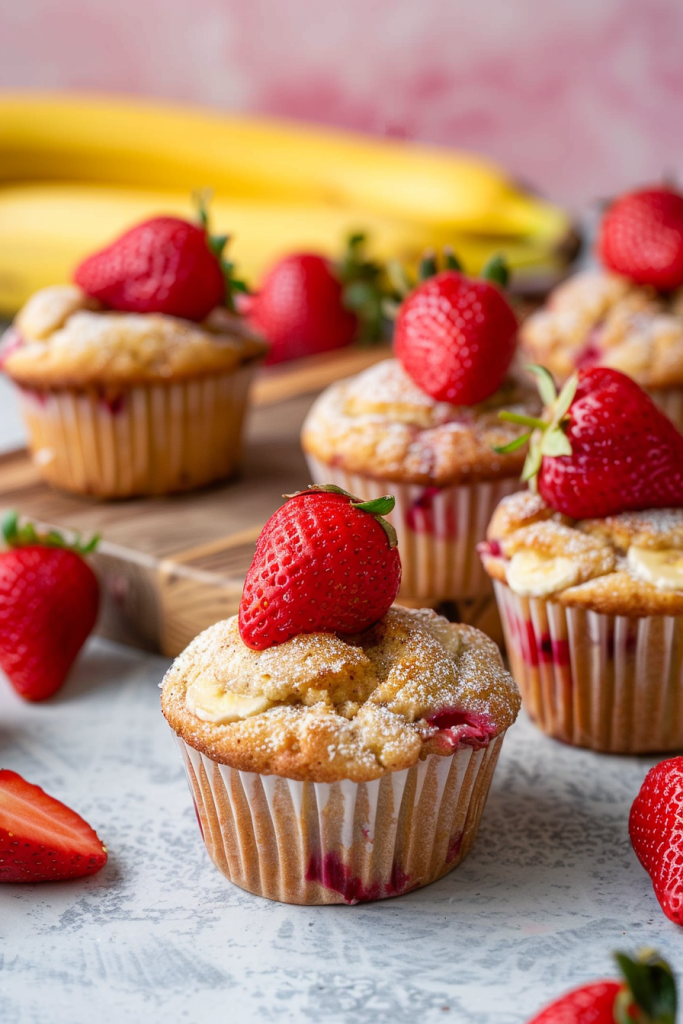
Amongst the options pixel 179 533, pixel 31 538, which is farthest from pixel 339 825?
pixel 179 533

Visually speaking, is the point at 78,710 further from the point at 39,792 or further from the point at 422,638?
the point at 422,638

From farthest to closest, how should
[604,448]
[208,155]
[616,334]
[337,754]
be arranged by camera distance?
[208,155], [616,334], [604,448], [337,754]

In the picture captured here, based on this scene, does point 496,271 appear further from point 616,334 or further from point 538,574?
point 538,574

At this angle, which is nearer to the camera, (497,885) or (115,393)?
(497,885)

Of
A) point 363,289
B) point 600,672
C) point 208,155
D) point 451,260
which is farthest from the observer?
point 208,155

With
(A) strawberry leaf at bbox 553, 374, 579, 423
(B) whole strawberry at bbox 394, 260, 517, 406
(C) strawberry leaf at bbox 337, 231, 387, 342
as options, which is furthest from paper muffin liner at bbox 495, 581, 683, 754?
(C) strawberry leaf at bbox 337, 231, 387, 342

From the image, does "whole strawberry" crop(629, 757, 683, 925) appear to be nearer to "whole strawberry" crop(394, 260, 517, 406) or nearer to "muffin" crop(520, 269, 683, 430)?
"whole strawberry" crop(394, 260, 517, 406)

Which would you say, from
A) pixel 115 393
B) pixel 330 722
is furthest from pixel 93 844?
pixel 115 393
